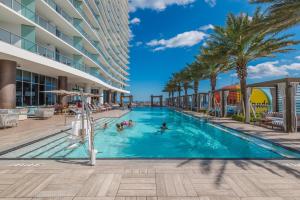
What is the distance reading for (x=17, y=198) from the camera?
3.73 meters

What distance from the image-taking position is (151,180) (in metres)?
4.48

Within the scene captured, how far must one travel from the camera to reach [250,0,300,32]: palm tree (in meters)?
9.62

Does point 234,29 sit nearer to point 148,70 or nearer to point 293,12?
point 293,12

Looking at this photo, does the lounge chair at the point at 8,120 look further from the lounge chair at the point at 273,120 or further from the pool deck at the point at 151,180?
the lounge chair at the point at 273,120

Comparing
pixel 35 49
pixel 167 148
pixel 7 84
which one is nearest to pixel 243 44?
pixel 167 148

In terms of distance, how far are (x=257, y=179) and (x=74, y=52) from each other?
2554 centimetres

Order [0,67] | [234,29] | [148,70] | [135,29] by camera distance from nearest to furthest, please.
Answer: [0,67]
[234,29]
[135,29]
[148,70]

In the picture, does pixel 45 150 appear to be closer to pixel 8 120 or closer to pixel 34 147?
pixel 34 147

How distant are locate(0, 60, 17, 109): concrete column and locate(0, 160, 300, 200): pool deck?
10.2 meters

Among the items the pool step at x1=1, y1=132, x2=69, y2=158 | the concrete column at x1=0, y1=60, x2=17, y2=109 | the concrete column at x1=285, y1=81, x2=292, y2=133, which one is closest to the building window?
the concrete column at x1=0, y1=60, x2=17, y2=109

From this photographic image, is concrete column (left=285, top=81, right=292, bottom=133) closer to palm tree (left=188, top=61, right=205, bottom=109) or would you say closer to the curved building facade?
the curved building facade

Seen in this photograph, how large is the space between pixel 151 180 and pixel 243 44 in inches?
597

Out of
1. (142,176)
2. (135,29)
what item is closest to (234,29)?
(142,176)

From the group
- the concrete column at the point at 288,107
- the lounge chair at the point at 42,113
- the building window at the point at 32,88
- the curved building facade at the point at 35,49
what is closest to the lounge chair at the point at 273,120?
the concrete column at the point at 288,107
